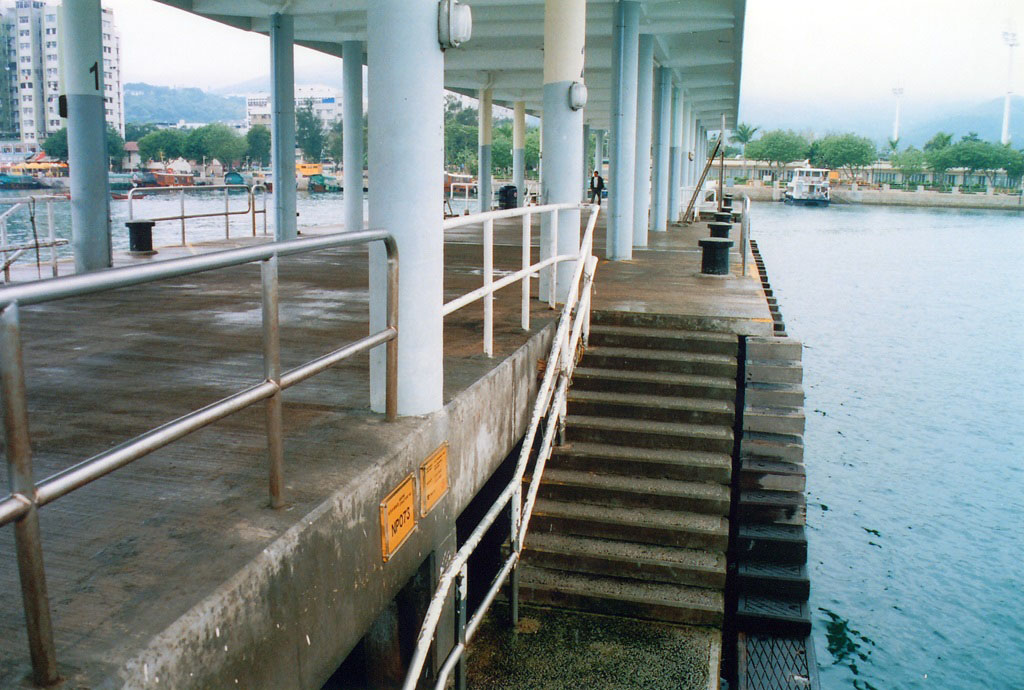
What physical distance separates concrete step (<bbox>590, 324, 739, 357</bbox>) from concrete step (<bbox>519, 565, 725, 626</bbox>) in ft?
9.08

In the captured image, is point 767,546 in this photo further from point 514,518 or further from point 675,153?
point 675,153

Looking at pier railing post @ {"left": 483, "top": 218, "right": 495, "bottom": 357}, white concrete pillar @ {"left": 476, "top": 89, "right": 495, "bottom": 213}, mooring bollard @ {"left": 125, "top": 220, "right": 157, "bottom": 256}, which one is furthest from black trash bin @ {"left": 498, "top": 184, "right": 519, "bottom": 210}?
pier railing post @ {"left": 483, "top": 218, "right": 495, "bottom": 357}

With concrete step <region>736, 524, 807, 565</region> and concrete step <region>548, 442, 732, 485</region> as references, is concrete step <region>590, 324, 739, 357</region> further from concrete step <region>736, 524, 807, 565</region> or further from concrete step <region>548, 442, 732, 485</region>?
concrete step <region>736, 524, 807, 565</region>

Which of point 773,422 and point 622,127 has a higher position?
point 622,127

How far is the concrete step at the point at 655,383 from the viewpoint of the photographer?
26.0 ft

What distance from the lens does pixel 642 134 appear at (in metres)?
18.8

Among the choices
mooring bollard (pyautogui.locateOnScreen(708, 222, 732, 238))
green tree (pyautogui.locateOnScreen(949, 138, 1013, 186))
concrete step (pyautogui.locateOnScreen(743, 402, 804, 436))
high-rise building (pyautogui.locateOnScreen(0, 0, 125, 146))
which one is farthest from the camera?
green tree (pyautogui.locateOnScreen(949, 138, 1013, 186))

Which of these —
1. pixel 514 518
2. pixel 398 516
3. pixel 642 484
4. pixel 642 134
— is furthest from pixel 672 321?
pixel 642 134

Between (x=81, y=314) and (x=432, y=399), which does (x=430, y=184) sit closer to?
(x=432, y=399)

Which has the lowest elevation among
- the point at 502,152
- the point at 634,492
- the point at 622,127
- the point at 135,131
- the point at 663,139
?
the point at 634,492

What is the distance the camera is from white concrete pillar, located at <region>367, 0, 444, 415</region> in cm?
450

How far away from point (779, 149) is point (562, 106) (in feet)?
547

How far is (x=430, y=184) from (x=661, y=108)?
20.6 meters

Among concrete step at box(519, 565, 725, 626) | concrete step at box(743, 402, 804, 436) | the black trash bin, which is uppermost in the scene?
the black trash bin
